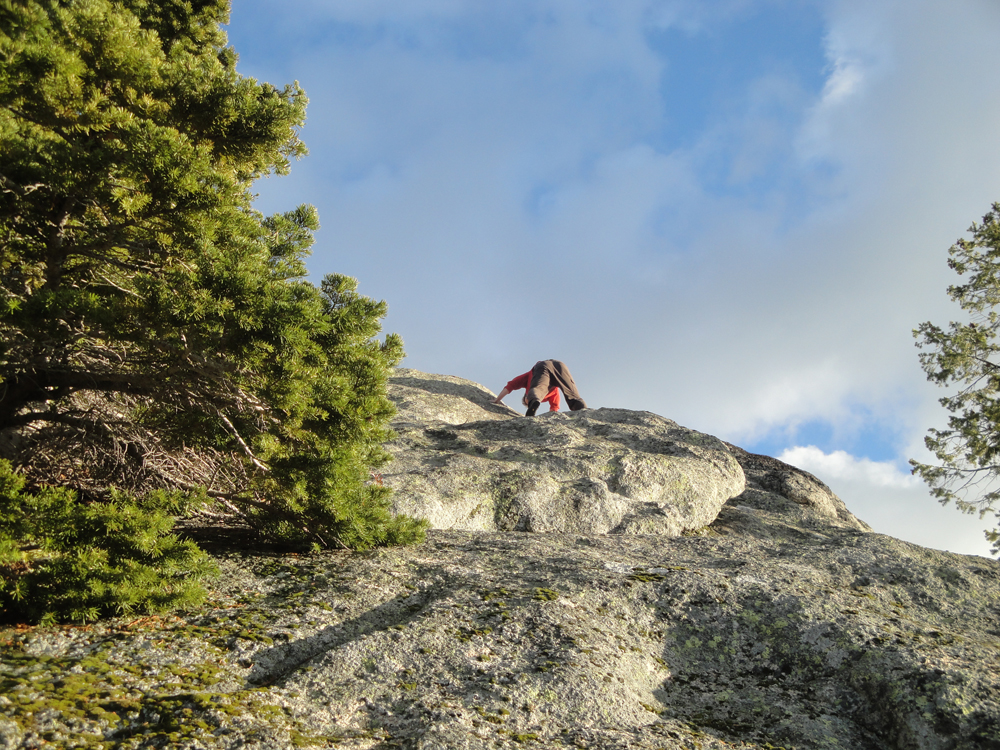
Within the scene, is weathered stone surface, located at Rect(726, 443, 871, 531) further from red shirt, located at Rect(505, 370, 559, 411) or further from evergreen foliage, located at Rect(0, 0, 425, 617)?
evergreen foliage, located at Rect(0, 0, 425, 617)

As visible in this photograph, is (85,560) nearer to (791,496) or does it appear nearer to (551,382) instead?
(791,496)

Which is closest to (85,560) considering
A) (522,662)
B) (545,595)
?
(522,662)

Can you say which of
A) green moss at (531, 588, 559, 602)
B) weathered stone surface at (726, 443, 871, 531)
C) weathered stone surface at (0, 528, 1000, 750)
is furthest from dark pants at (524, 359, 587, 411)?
green moss at (531, 588, 559, 602)

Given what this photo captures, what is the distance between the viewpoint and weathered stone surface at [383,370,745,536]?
10.5 metres

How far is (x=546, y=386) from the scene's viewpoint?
2216 centimetres

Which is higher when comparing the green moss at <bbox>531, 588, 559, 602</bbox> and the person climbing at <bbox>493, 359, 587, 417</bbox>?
the person climbing at <bbox>493, 359, 587, 417</bbox>

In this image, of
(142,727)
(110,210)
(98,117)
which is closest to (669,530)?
(142,727)

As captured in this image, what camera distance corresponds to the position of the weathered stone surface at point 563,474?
10.5 metres

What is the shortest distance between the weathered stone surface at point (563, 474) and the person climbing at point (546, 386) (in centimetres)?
558

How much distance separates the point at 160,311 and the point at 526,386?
56.1ft

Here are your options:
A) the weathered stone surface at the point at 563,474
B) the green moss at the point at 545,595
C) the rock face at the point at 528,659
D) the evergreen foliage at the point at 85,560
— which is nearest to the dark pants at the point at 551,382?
the weathered stone surface at the point at 563,474

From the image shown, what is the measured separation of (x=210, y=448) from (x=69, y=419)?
1.47 metres

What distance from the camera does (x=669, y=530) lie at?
A: 10.7 metres

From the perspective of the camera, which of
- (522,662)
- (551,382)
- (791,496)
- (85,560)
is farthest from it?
(551,382)
